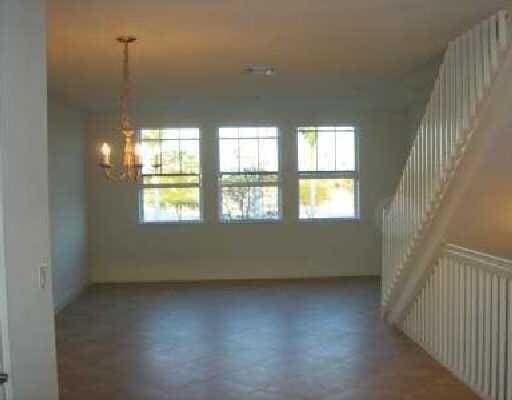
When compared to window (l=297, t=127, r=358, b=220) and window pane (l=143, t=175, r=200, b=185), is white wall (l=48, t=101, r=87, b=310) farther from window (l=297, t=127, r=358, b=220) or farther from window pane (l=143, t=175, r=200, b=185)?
window (l=297, t=127, r=358, b=220)

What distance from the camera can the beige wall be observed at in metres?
8.02

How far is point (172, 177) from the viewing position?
8.11 meters

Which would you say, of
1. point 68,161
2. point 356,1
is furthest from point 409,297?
point 68,161

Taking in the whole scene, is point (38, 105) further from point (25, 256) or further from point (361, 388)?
point (361, 388)

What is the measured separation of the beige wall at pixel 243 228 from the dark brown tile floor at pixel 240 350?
34.9 inches

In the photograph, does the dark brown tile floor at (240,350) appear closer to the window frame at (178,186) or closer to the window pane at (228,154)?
the window frame at (178,186)

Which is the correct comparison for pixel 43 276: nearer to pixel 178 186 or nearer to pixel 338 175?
pixel 178 186

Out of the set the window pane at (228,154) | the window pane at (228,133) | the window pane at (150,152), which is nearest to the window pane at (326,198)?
the window pane at (228,154)

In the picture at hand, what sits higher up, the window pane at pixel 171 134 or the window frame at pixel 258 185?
the window pane at pixel 171 134

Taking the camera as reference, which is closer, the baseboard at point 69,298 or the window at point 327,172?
the baseboard at point 69,298

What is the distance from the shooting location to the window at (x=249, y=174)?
8117 mm

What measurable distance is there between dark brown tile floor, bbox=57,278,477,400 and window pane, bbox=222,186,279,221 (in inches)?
53.2

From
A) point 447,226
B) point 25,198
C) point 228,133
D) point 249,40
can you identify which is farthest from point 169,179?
point 25,198

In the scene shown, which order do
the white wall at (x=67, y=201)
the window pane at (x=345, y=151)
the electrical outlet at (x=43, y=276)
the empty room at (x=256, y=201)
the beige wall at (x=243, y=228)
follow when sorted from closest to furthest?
1. the electrical outlet at (x=43, y=276)
2. the empty room at (x=256, y=201)
3. the white wall at (x=67, y=201)
4. the beige wall at (x=243, y=228)
5. the window pane at (x=345, y=151)
